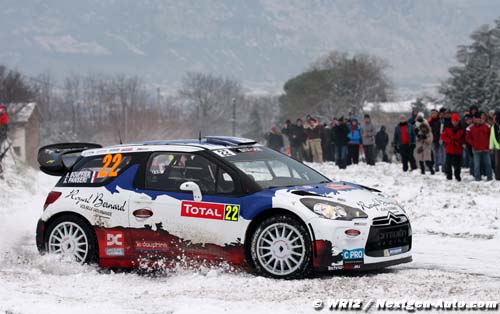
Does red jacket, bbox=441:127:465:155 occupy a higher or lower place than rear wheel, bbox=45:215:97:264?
higher

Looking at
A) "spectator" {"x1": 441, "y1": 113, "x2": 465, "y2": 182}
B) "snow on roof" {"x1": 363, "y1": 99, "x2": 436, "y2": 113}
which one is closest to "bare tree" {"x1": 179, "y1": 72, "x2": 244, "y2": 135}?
"snow on roof" {"x1": 363, "y1": 99, "x2": 436, "y2": 113}

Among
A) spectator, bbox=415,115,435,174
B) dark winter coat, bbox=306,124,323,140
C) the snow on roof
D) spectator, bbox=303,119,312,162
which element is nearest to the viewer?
spectator, bbox=415,115,435,174

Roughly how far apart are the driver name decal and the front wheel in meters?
0.37

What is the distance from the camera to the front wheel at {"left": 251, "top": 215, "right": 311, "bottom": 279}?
955 cm

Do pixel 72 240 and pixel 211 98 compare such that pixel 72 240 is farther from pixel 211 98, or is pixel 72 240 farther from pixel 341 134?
pixel 211 98

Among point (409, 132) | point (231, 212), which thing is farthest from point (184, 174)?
point (409, 132)

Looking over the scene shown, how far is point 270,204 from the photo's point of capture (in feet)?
32.0

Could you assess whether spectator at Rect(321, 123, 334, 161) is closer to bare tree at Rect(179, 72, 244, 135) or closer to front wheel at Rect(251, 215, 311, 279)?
front wheel at Rect(251, 215, 311, 279)

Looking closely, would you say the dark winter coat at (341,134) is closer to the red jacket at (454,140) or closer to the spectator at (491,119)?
the red jacket at (454,140)

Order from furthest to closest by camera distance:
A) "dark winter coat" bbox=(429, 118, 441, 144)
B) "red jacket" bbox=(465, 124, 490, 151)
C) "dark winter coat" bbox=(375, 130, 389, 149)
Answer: "dark winter coat" bbox=(375, 130, 389, 149) < "dark winter coat" bbox=(429, 118, 441, 144) < "red jacket" bbox=(465, 124, 490, 151)

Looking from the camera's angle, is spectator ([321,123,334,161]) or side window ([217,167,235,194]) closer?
side window ([217,167,235,194])

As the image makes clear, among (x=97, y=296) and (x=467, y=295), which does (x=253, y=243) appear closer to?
(x=97, y=296)

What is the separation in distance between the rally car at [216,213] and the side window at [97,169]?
0.05 ft

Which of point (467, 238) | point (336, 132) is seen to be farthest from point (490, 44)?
point (467, 238)
